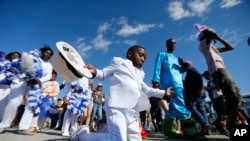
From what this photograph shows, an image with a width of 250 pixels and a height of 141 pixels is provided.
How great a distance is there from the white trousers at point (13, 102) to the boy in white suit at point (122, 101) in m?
2.31

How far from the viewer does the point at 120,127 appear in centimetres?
298

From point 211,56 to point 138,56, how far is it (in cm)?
196

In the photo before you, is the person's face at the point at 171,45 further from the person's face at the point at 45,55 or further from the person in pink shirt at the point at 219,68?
the person's face at the point at 45,55

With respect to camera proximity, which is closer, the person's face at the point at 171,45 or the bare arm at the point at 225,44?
the bare arm at the point at 225,44

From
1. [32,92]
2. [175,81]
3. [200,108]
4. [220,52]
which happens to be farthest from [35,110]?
[220,52]

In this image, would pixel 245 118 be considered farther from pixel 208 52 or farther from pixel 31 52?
pixel 31 52

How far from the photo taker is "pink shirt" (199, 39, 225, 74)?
15.9ft

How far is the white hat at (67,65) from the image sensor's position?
273 cm

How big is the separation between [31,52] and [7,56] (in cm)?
116

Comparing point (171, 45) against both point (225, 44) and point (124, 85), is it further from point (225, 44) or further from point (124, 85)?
point (124, 85)

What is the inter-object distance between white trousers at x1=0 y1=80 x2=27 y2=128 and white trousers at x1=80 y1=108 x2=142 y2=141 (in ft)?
8.66

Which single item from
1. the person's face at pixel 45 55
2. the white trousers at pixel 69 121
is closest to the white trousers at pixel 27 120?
the white trousers at pixel 69 121

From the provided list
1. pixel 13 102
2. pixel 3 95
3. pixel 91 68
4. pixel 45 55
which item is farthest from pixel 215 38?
→ pixel 3 95

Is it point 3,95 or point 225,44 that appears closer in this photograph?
point 225,44
